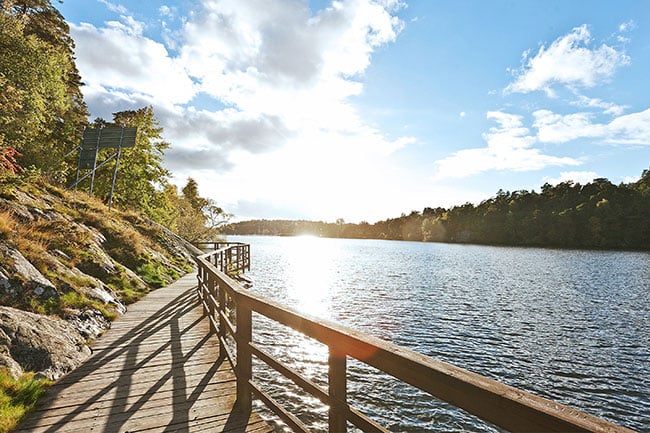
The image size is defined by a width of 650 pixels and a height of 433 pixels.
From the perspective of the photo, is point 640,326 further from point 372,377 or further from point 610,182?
point 610,182

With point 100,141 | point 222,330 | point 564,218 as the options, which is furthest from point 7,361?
point 564,218

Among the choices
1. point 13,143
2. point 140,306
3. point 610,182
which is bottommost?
point 140,306

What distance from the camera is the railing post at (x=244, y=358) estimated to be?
4473mm

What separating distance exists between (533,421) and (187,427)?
152 inches

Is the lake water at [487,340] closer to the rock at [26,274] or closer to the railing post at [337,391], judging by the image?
the railing post at [337,391]

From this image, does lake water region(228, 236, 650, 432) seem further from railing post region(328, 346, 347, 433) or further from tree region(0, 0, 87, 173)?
tree region(0, 0, 87, 173)

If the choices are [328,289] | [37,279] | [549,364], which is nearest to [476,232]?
[328,289]

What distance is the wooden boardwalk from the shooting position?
4074mm

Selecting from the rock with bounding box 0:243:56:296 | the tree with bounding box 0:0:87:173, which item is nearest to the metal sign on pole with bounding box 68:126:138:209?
the tree with bounding box 0:0:87:173

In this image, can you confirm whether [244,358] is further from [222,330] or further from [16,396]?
[16,396]

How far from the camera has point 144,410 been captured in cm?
439

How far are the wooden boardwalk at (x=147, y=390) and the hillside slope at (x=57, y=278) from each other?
1.71ft

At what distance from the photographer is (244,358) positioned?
4.51 metres

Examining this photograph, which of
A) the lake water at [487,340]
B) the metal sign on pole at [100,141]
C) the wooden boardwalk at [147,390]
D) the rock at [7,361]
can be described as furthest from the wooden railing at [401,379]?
the metal sign on pole at [100,141]
